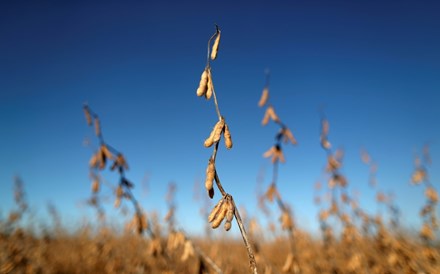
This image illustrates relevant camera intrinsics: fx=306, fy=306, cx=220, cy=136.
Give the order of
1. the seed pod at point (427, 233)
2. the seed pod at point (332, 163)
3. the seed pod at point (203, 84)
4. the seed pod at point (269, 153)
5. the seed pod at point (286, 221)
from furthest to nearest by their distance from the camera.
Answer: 1. the seed pod at point (427, 233)
2. the seed pod at point (332, 163)
3. the seed pod at point (286, 221)
4. the seed pod at point (269, 153)
5. the seed pod at point (203, 84)

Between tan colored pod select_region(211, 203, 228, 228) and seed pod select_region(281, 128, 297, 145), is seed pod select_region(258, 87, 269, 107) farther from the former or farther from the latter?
tan colored pod select_region(211, 203, 228, 228)

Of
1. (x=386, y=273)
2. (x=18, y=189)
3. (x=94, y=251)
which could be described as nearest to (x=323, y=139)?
(x=386, y=273)

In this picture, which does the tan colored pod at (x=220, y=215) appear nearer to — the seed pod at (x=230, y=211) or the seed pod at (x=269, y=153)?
the seed pod at (x=230, y=211)

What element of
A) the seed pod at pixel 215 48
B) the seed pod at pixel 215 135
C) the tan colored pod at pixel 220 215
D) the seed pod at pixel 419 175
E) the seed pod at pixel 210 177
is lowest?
the tan colored pod at pixel 220 215

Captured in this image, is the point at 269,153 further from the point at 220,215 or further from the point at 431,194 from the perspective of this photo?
the point at 431,194

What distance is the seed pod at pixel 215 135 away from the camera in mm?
1245

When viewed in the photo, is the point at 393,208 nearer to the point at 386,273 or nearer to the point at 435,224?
the point at 435,224

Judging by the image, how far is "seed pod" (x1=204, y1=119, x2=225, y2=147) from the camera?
4.09 ft

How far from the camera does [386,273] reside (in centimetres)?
420

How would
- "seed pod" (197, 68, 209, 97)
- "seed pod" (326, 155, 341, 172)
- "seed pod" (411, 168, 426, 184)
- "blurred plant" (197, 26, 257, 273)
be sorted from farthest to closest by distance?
"seed pod" (411, 168, 426, 184) → "seed pod" (326, 155, 341, 172) → "seed pod" (197, 68, 209, 97) → "blurred plant" (197, 26, 257, 273)

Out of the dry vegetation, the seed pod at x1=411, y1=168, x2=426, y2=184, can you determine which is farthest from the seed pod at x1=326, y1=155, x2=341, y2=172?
the seed pod at x1=411, y1=168, x2=426, y2=184

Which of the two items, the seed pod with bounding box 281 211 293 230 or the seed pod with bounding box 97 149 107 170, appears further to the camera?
the seed pod with bounding box 281 211 293 230

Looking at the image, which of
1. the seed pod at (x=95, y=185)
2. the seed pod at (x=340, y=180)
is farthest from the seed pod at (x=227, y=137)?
the seed pod at (x=340, y=180)

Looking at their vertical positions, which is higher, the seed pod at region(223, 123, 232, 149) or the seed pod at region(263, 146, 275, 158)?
the seed pod at region(263, 146, 275, 158)
